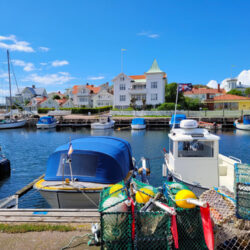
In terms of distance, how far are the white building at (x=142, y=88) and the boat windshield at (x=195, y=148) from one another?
5499 centimetres

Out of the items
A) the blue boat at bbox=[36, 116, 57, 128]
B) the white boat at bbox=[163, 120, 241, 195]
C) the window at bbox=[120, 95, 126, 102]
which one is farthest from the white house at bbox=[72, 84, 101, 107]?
the white boat at bbox=[163, 120, 241, 195]

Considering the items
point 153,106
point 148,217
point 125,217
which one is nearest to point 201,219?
point 148,217

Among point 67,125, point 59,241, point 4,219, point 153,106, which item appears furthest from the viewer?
point 153,106

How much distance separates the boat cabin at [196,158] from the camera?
9.94 metres

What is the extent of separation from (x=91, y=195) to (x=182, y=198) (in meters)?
4.83

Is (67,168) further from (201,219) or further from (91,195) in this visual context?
(201,219)

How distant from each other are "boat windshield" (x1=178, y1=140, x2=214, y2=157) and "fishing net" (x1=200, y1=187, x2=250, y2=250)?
5.30 m

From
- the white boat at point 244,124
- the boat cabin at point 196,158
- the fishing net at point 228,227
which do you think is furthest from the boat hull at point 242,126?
the fishing net at point 228,227

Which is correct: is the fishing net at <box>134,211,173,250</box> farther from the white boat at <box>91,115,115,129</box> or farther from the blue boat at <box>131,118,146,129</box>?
the white boat at <box>91,115,115,129</box>

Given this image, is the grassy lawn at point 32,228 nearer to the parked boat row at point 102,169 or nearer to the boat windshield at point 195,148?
the parked boat row at point 102,169

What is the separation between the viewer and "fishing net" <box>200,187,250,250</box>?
4.45m

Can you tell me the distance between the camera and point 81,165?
30.1 ft

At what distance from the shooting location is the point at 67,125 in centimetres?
5778

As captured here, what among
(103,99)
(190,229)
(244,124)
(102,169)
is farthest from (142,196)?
(103,99)
